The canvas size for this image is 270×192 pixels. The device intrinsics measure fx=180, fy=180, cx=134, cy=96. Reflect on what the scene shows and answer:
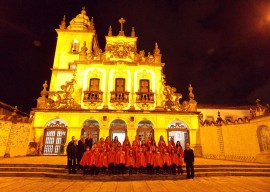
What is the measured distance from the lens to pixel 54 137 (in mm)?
18172

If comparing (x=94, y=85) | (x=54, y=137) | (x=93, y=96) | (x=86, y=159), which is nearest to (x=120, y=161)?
(x=86, y=159)

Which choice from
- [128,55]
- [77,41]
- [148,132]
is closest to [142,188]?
[148,132]

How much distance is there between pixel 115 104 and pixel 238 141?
1232 cm

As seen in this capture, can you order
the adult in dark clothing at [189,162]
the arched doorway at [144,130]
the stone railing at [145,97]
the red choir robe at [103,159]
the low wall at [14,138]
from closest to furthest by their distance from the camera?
1. the adult in dark clothing at [189,162]
2. the red choir robe at [103,159]
3. the low wall at [14,138]
4. the arched doorway at [144,130]
5. the stone railing at [145,97]

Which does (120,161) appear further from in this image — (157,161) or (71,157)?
(71,157)

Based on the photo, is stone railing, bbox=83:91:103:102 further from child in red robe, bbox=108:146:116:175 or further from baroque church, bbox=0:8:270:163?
child in red robe, bbox=108:146:116:175

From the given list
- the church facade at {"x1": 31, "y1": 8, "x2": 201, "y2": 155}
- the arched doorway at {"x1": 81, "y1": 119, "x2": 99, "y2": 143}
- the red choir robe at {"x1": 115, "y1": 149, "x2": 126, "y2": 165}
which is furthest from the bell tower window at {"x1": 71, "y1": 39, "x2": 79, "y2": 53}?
the red choir robe at {"x1": 115, "y1": 149, "x2": 126, "y2": 165}

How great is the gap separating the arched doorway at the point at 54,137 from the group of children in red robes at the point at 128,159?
344 inches

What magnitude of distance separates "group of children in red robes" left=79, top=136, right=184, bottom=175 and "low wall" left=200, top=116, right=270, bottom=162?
28.2 ft

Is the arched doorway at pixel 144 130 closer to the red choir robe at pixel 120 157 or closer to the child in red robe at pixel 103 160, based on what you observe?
the red choir robe at pixel 120 157

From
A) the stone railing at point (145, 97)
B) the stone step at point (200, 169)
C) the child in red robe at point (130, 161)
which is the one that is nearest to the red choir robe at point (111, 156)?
the child in red robe at point (130, 161)

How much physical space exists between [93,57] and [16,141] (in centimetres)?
1175

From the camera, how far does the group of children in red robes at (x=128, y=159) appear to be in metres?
10.1

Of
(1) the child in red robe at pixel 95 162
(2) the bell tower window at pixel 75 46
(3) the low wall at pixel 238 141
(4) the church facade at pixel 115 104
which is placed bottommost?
(1) the child in red robe at pixel 95 162
